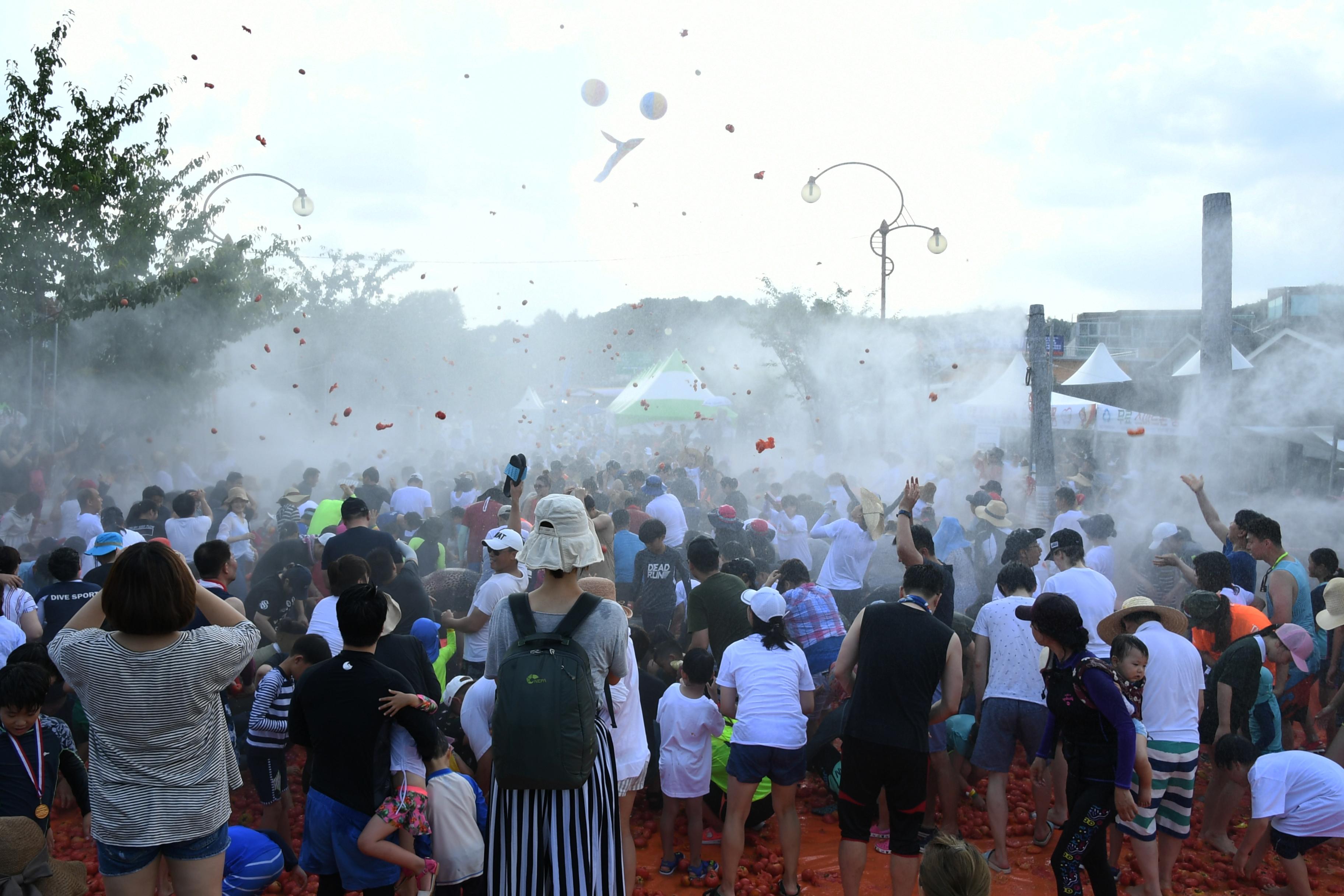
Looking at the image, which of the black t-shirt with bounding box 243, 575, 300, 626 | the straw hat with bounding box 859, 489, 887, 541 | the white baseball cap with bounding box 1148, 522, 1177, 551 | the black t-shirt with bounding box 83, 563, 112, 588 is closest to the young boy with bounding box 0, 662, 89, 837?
the black t-shirt with bounding box 83, 563, 112, 588

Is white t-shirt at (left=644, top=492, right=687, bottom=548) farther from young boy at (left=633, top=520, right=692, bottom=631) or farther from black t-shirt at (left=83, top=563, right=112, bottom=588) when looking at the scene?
black t-shirt at (left=83, top=563, right=112, bottom=588)

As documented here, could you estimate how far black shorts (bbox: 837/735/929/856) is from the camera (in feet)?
12.9

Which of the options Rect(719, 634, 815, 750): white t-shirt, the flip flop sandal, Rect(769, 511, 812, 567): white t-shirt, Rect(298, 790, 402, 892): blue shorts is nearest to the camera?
Rect(298, 790, 402, 892): blue shorts

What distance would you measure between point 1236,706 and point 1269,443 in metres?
11.9

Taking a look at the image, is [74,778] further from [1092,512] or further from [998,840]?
[1092,512]

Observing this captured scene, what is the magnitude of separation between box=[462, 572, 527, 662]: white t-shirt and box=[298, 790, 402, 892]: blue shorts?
1774mm

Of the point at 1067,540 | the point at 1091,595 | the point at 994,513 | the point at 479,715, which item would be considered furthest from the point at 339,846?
the point at 994,513

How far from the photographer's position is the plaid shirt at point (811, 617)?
5.60 m

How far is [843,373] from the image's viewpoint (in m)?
24.0

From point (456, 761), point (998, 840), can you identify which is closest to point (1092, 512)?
point (998, 840)

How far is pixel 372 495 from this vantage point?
10570mm

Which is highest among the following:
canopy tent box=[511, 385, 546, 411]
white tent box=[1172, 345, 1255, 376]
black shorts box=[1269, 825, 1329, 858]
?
white tent box=[1172, 345, 1255, 376]

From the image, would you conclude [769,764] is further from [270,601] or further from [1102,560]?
[1102,560]

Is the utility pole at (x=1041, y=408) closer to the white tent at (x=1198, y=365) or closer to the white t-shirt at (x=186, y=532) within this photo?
the white tent at (x=1198, y=365)
